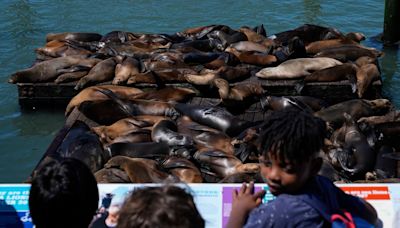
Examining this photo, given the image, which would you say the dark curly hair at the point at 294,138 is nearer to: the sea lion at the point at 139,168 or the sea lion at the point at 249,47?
the sea lion at the point at 139,168

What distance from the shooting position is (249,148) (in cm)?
600

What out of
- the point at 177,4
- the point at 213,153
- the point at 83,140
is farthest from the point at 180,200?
the point at 177,4

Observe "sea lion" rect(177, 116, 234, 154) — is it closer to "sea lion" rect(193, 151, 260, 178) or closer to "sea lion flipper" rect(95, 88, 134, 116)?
"sea lion" rect(193, 151, 260, 178)

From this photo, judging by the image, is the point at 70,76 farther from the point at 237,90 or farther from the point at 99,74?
the point at 237,90

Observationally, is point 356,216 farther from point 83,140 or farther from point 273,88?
point 273,88

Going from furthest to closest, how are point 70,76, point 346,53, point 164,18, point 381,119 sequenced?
point 164,18
point 346,53
point 70,76
point 381,119

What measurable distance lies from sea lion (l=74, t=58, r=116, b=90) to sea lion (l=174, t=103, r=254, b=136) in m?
1.58

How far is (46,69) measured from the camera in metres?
8.71

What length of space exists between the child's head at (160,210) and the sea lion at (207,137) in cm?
414

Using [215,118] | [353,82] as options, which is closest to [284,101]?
[215,118]

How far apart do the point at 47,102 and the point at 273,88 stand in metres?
3.00

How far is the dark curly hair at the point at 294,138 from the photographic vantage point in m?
2.47

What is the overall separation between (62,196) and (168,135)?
405 cm

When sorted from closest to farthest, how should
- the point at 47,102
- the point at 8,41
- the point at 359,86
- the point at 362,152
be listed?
the point at 362,152
the point at 359,86
the point at 47,102
the point at 8,41
